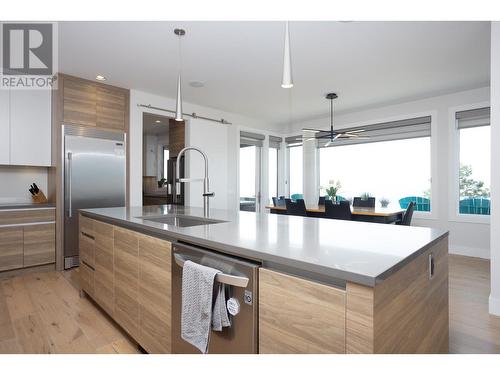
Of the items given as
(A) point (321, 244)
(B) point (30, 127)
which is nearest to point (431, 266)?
(A) point (321, 244)

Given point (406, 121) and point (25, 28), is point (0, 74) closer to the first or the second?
point (25, 28)

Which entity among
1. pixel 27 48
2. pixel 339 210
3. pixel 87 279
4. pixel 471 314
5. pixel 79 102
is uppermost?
pixel 27 48

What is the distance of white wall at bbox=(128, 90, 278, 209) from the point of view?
4.16 metres

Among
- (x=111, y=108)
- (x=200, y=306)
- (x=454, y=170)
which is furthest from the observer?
(x=454, y=170)

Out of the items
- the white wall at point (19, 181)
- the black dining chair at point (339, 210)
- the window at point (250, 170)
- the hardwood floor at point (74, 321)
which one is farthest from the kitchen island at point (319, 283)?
the window at point (250, 170)

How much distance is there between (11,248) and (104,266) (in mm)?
1920

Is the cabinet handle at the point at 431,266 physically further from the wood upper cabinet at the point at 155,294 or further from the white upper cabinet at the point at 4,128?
the white upper cabinet at the point at 4,128

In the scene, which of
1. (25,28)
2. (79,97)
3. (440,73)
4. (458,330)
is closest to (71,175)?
(79,97)

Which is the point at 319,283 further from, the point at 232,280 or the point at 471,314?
the point at 471,314

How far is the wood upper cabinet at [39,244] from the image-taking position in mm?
3273

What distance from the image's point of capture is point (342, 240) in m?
1.19

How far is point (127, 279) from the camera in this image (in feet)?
5.90

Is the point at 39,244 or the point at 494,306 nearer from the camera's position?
the point at 494,306

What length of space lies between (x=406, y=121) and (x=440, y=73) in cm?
122
